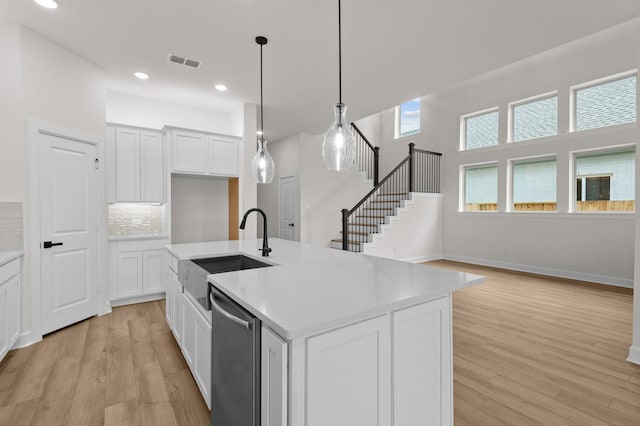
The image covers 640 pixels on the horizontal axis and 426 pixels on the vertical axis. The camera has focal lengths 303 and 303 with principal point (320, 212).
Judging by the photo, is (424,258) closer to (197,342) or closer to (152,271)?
(152,271)

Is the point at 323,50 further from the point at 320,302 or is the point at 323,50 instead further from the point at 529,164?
the point at 529,164

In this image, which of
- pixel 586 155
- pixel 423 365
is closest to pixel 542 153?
pixel 586 155

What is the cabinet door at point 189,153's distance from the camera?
438 cm

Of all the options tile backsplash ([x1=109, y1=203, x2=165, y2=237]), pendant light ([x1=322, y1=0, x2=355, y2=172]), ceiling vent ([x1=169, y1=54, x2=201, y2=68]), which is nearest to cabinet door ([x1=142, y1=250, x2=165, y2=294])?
tile backsplash ([x1=109, y1=203, x2=165, y2=237])

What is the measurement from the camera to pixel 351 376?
3.81 ft

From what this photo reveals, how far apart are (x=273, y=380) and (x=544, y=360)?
8.63ft

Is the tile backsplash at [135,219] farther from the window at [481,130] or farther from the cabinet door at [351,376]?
the window at [481,130]

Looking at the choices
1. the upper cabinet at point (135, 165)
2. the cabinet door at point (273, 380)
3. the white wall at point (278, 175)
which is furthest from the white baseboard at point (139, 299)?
the cabinet door at point (273, 380)

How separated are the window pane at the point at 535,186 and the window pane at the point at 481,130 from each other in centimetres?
83

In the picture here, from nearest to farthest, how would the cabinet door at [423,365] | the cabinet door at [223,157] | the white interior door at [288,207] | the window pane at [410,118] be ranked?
the cabinet door at [423,365] → the cabinet door at [223,157] → the white interior door at [288,207] → the window pane at [410,118]

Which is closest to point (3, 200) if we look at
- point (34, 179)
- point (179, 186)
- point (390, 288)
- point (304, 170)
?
point (34, 179)

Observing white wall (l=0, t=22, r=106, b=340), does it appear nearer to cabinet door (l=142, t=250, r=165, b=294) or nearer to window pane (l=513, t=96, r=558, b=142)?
cabinet door (l=142, t=250, r=165, b=294)

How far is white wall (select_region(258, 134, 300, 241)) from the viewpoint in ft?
24.3

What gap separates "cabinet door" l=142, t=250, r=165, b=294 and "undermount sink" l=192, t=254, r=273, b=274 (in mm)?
2070
